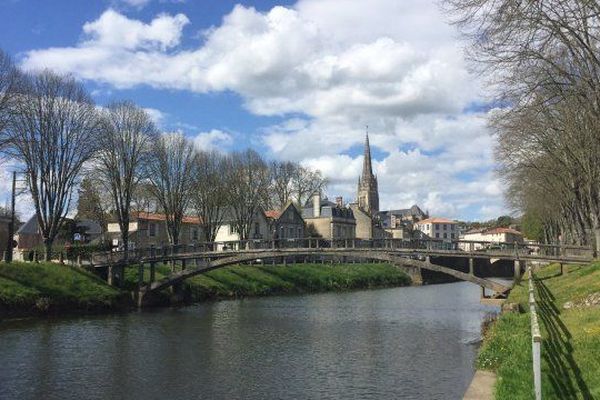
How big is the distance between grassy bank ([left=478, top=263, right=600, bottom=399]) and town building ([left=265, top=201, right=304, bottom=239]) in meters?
64.0

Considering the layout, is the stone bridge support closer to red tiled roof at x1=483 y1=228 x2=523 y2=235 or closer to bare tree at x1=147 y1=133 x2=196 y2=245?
bare tree at x1=147 y1=133 x2=196 y2=245

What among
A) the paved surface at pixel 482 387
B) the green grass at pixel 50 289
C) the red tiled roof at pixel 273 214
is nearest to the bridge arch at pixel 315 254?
the green grass at pixel 50 289

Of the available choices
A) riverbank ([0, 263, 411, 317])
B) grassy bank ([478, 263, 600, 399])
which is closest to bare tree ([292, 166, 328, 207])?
riverbank ([0, 263, 411, 317])

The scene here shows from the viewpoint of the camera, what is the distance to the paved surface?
11555 millimetres

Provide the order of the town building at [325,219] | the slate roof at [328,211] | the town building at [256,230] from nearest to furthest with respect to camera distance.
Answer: the town building at [256,230] → the town building at [325,219] → the slate roof at [328,211]

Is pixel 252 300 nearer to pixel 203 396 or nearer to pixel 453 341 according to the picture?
pixel 453 341

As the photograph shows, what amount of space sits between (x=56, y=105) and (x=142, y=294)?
15.3 m

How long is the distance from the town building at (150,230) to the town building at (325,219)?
934 inches

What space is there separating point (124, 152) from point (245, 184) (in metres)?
20.7

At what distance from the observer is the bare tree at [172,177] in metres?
54.9

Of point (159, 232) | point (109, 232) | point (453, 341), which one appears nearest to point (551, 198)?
point (453, 341)

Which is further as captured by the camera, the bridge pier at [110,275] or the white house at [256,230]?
the white house at [256,230]

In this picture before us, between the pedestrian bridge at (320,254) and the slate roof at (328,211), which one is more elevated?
the slate roof at (328,211)

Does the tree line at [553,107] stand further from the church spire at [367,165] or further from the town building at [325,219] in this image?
the church spire at [367,165]
